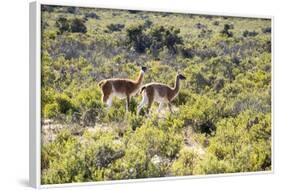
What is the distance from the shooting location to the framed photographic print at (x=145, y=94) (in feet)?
37.6

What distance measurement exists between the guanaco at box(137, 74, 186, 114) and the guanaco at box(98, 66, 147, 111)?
0.50 ft

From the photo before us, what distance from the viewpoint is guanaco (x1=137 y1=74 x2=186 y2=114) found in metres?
12.2

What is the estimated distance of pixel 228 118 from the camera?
1295cm

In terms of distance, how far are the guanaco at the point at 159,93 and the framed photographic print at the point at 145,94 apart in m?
0.02

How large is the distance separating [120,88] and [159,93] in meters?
0.72

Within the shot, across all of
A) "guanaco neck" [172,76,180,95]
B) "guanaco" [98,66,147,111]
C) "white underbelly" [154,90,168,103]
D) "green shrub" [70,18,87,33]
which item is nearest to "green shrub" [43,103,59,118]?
"guanaco" [98,66,147,111]

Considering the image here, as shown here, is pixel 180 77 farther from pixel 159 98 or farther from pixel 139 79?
pixel 139 79

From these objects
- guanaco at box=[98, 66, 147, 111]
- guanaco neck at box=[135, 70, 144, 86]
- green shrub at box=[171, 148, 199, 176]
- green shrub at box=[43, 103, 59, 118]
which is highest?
guanaco neck at box=[135, 70, 144, 86]

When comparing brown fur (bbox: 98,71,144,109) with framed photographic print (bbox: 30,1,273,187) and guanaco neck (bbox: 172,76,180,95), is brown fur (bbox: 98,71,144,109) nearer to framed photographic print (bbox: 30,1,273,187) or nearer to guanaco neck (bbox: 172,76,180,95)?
framed photographic print (bbox: 30,1,273,187)

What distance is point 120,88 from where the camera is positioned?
Answer: 12039 mm

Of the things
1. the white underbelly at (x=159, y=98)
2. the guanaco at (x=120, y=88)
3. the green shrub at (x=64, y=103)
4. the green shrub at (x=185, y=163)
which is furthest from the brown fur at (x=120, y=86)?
the green shrub at (x=185, y=163)

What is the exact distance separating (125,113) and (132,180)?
107cm

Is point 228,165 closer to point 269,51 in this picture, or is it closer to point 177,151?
point 177,151

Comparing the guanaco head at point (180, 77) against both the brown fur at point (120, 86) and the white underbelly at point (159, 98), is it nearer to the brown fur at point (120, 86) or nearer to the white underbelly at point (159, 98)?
the white underbelly at point (159, 98)
